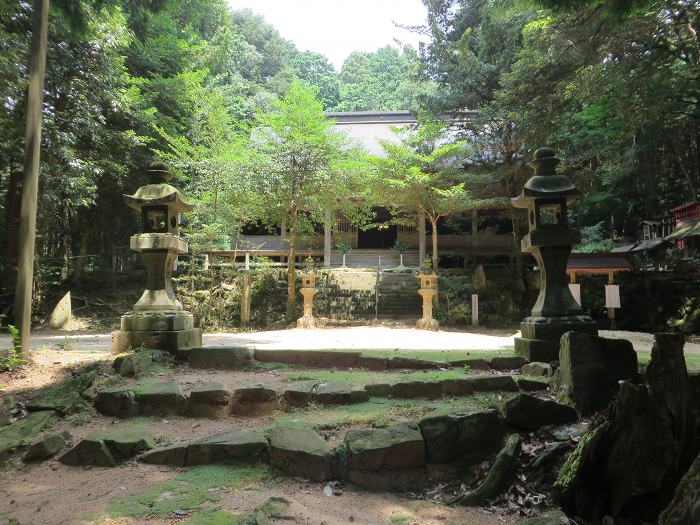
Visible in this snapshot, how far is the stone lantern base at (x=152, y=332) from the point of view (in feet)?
18.6

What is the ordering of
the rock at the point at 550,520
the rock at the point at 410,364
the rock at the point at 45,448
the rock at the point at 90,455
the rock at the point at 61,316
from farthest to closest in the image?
1. the rock at the point at 61,316
2. the rock at the point at 410,364
3. the rock at the point at 45,448
4. the rock at the point at 90,455
5. the rock at the point at 550,520

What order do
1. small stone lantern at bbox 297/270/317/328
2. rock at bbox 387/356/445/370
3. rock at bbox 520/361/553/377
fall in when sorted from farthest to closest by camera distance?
small stone lantern at bbox 297/270/317/328 → rock at bbox 387/356/445/370 → rock at bbox 520/361/553/377

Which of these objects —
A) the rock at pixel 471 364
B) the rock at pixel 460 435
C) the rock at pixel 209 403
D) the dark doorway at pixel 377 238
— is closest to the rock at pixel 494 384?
the rock at pixel 471 364

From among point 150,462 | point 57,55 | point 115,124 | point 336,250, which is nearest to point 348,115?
point 336,250

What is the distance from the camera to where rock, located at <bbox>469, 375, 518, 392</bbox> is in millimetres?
4164

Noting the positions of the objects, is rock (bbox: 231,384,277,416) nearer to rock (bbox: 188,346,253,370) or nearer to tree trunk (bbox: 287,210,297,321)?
rock (bbox: 188,346,253,370)

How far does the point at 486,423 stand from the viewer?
10.5 feet

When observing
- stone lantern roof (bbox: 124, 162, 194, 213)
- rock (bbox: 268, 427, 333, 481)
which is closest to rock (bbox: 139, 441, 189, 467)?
rock (bbox: 268, 427, 333, 481)

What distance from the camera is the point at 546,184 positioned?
5.56m

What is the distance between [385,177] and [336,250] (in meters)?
6.09

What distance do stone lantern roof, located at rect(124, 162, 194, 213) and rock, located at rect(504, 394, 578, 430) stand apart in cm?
522

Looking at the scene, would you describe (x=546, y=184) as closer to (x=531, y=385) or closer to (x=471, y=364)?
(x=471, y=364)

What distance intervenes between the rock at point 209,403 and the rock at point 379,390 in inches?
53.0

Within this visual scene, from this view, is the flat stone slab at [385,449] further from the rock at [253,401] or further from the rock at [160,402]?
the rock at [160,402]
